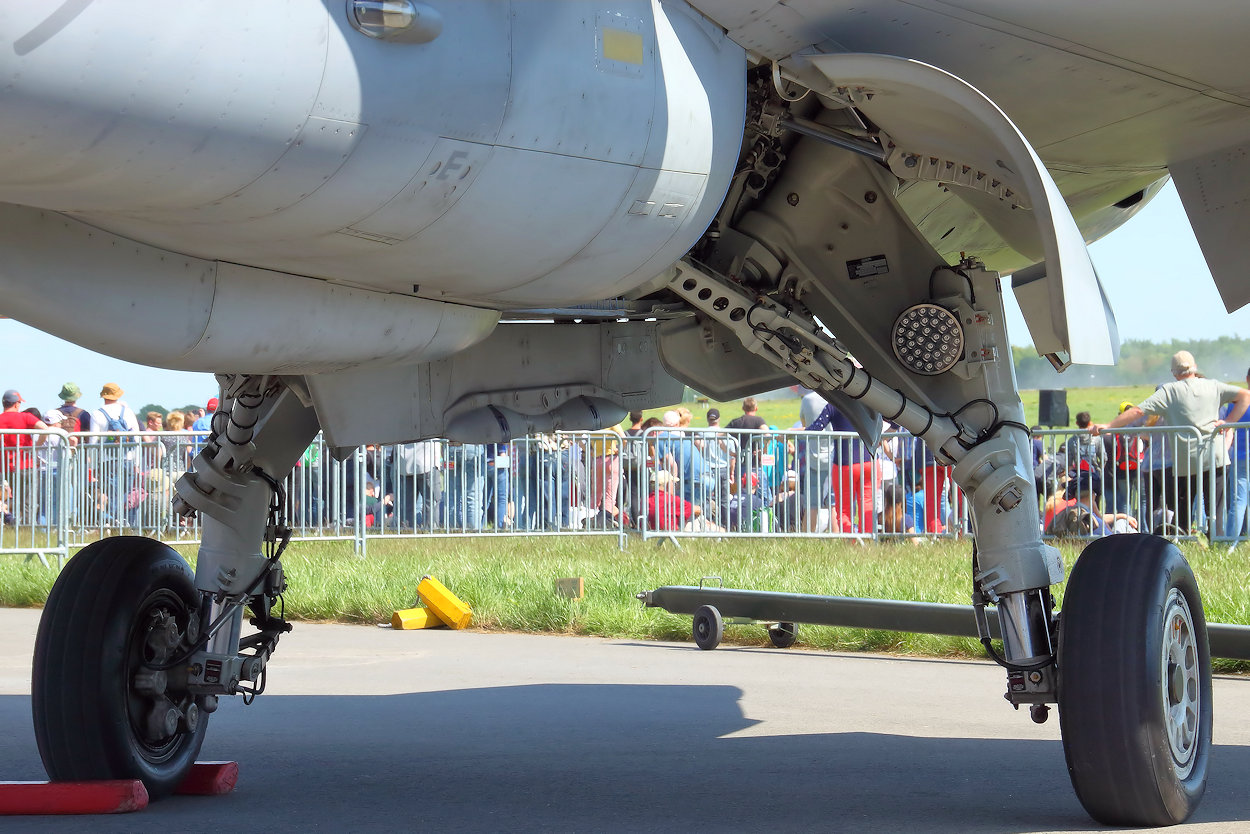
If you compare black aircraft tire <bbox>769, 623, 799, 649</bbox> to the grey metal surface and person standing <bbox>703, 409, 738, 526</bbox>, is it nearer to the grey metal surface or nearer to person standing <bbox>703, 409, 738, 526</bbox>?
the grey metal surface

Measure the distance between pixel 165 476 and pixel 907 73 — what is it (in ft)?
37.0

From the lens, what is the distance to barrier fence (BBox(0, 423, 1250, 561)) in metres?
13.4

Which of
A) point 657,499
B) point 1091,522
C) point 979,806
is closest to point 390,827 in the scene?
point 979,806

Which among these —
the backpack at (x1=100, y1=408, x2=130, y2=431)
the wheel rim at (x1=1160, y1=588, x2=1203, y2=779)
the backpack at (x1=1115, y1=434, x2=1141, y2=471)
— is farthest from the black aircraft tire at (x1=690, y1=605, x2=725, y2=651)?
the backpack at (x1=100, y1=408, x2=130, y2=431)

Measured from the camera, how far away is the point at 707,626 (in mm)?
8086

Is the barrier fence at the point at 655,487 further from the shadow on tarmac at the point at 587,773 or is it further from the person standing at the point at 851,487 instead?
the shadow on tarmac at the point at 587,773

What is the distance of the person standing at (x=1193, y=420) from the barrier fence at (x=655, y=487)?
110 mm

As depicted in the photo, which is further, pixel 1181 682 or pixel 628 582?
pixel 628 582

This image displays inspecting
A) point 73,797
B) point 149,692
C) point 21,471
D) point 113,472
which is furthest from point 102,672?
point 113,472

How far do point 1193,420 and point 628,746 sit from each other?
30.1 feet

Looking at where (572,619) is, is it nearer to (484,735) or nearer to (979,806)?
(484,735)

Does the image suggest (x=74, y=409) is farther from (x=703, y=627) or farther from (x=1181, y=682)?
(x=1181, y=682)

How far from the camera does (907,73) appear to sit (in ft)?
11.6

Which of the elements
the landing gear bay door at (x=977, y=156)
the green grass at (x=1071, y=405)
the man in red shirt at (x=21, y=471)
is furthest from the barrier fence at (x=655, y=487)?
the green grass at (x=1071, y=405)
